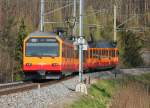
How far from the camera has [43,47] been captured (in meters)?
33.8

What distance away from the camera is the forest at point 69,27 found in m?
54.9

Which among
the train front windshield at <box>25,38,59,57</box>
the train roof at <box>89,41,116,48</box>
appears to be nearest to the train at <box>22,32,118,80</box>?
the train front windshield at <box>25,38,59,57</box>

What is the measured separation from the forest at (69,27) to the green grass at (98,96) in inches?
505

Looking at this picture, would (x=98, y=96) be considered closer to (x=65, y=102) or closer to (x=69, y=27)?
(x=65, y=102)

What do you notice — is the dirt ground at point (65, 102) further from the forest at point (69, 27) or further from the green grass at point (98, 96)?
the forest at point (69, 27)

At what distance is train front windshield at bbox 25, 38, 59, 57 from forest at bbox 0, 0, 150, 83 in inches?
547

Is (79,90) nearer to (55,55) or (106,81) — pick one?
(55,55)

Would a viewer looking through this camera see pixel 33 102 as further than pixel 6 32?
No

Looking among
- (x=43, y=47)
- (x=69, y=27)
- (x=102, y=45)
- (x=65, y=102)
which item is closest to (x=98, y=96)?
(x=65, y=102)

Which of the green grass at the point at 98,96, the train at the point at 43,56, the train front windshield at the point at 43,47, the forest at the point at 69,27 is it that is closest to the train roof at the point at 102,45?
the forest at the point at 69,27

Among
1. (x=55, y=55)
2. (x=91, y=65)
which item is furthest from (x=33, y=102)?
(x=91, y=65)

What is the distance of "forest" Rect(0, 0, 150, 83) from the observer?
54906 millimetres

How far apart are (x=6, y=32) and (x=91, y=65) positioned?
11063mm

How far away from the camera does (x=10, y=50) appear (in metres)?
58.3
